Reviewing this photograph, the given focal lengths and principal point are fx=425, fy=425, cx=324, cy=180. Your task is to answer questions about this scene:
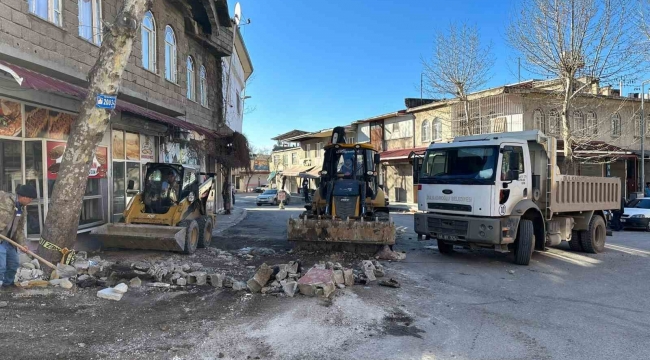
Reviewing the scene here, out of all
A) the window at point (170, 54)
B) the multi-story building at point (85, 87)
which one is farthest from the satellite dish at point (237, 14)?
the window at point (170, 54)

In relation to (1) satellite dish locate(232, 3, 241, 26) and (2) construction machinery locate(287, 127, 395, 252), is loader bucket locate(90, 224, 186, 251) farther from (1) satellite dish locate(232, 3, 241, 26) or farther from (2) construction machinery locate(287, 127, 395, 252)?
(1) satellite dish locate(232, 3, 241, 26)

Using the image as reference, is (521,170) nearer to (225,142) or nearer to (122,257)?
(122,257)

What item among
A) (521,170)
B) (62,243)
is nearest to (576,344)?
(521,170)

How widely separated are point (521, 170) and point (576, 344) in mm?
5070

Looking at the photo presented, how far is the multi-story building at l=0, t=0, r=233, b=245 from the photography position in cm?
802

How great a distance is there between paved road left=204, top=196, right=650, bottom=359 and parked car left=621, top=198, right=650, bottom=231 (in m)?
9.04

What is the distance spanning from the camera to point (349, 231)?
9.56 m

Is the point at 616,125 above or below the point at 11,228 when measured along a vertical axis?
above

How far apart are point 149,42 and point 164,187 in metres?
5.96

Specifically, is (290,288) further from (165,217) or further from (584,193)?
(584,193)

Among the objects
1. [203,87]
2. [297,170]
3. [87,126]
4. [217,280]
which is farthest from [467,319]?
[297,170]

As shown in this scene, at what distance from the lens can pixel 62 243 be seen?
7496 millimetres

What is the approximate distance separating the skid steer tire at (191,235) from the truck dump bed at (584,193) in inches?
328

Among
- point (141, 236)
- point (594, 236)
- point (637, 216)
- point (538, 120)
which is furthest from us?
point (538, 120)
